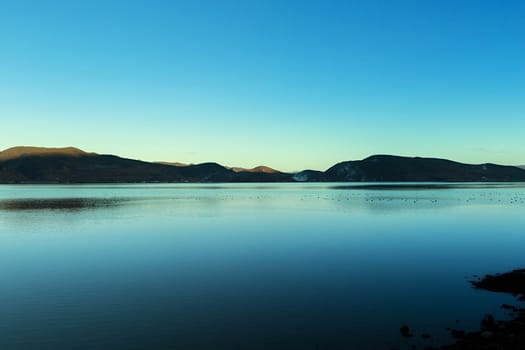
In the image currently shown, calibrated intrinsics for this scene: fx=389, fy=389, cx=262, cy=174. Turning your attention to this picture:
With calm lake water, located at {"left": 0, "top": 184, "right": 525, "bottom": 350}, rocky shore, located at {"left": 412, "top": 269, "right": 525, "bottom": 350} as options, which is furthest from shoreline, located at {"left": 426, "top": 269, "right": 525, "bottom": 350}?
calm lake water, located at {"left": 0, "top": 184, "right": 525, "bottom": 350}

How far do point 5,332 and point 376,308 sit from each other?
14108 millimetres

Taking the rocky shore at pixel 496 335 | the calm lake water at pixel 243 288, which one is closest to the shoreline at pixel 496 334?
the rocky shore at pixel 496 335

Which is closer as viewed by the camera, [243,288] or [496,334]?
[496,334]

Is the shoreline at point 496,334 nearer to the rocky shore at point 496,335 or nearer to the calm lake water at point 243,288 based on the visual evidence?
the rocky shore at point 496,335

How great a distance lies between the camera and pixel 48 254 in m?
28.8

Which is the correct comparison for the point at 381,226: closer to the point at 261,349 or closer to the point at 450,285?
the point at 450,285

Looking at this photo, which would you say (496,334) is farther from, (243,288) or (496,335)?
(243,288)

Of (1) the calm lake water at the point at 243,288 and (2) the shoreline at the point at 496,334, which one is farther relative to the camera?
(1) the calm lake water at the point at 243,288

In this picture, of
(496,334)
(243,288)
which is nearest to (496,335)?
(496,334)

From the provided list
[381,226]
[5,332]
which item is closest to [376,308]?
[5,332]

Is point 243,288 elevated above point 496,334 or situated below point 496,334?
below

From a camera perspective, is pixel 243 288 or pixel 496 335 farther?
pixel 243 288

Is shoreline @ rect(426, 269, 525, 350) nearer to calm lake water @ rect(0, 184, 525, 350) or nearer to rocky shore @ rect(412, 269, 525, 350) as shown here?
rocky shore @ rect(412, 269, 525, 350)

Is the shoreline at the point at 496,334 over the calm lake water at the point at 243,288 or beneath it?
over
